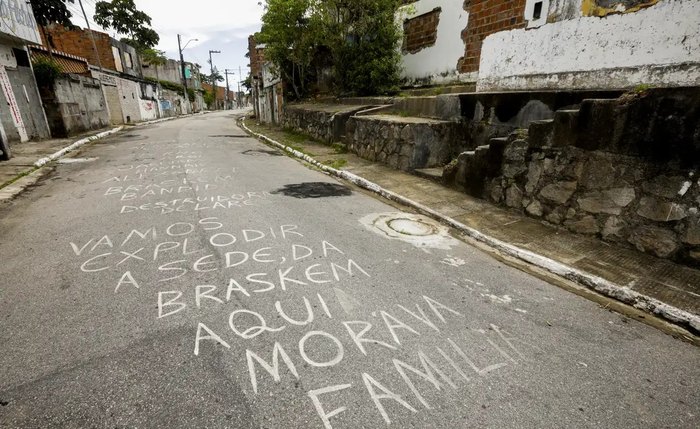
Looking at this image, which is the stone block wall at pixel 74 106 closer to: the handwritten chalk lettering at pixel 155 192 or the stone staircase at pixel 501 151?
the handwritten chalk lettering at pixel 155 192

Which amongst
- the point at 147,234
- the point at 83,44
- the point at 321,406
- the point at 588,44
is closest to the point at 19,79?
the point at 147,234

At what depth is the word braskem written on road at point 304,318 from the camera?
7.34 feet

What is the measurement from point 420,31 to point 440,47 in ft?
4.45

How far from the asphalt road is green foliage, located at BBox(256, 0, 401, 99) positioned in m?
10.5

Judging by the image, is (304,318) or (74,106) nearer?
(304,318)

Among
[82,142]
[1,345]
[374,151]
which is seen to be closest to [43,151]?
[82,142]

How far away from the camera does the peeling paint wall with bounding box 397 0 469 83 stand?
10.0 meters

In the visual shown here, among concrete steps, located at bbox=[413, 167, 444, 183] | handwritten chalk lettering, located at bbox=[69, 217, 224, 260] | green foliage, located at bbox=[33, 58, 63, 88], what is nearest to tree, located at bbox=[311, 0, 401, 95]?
concrete steps, located at bbox=[413, 167, 444, 183]

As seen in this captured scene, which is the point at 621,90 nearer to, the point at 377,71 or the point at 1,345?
the point at 1,345

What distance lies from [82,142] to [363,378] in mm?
16142

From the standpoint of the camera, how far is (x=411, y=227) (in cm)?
518

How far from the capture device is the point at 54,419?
194 cm

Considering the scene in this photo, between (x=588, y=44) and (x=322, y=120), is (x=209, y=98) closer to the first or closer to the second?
(x=322, y=120)

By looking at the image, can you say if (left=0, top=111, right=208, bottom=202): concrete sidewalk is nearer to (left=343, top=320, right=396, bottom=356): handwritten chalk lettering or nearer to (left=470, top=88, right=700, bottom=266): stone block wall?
(left=343, top=320, right=396, bottom=356): handwritten chalk lettering
